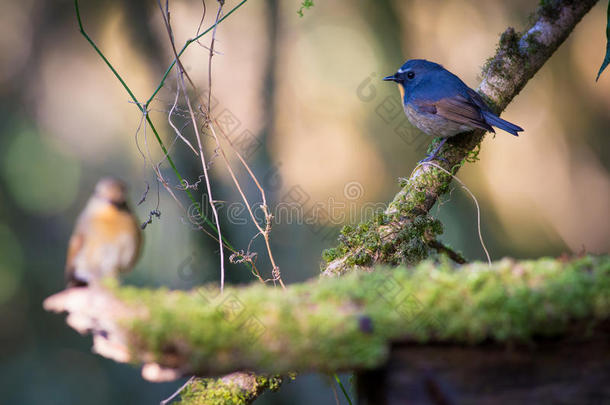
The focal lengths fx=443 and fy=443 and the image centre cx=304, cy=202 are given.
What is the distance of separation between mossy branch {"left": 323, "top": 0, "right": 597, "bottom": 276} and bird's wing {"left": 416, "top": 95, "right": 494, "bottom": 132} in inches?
8.6

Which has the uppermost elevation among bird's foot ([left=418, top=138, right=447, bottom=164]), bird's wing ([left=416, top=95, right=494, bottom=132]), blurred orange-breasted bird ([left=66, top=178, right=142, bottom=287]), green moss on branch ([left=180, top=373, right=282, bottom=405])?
bird's wing ([left=416, top=95, right=494, bottom=132])

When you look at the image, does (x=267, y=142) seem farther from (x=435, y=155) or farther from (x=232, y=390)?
(x=232, y=390)

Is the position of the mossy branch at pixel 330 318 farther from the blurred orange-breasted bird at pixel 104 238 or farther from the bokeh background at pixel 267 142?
the bokeh background at pixel 267 142

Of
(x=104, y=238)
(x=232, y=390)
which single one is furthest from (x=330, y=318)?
(x=232, y=390)

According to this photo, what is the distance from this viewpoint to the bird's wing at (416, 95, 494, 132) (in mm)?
3234

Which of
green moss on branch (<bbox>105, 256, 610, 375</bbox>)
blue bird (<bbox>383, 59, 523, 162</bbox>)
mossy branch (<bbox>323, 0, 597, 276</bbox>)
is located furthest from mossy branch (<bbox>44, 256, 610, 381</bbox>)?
blue bird (<bbox>383, 59, 523, 162</bbox>)

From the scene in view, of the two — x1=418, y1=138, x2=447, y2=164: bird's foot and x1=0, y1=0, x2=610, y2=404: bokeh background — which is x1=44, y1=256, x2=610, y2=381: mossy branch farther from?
x1=0, y1=0, x2=610, y2=404: bokeh background

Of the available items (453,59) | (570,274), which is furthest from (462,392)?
(453,59)

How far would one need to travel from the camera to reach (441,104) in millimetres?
3484

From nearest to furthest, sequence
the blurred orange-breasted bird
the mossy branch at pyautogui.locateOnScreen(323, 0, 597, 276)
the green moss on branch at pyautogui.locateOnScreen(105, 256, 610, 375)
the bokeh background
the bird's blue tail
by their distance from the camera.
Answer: the green moss on branch at pyautogui.locateOnScreen(105, 256, 610, 375)
the blurred orange-breasted bird
the mossy branch at pyautogui.locateOnScreen(323, 0, 597, 276)
the bird's blue tail
the bokeh background

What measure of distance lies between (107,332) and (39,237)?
16.8ft

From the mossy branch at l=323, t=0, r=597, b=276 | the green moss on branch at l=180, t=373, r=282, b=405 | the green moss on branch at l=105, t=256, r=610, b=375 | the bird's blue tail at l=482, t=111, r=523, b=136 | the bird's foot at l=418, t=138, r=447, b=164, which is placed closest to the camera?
the green moss on branch at l=105, t=256, r=610, b=375

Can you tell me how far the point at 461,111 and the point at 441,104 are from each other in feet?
0.74

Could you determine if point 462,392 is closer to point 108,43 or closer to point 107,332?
point 107,332
